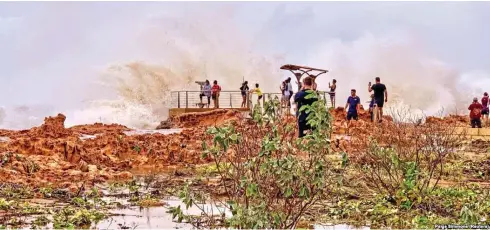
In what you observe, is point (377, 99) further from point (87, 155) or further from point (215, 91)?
point (215, 91)

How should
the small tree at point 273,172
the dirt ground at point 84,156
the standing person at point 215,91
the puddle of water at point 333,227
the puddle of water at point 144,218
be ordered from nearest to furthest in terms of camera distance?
the small tree at point 273,172 → the puddle of water at point 333,227 → the puddle of water at point 144,218 → the dirt ground at point 84,156 → the standing person at point 215,91

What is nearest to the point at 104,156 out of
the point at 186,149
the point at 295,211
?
the point at 186,149

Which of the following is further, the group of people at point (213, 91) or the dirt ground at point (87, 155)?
the group of people at point (213, 91)

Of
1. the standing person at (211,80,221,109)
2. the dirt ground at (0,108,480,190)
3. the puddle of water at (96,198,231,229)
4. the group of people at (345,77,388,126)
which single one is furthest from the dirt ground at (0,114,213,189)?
the standing person at (211,80,221,109)

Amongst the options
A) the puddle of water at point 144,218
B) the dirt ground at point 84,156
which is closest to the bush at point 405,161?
the puddle of water at point 144,218

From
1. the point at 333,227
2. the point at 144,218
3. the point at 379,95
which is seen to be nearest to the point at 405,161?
the point at 333,227

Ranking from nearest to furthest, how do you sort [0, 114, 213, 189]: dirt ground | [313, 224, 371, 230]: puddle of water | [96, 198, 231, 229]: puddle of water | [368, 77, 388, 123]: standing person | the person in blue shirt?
[313, 224, 371, 230]: puddle of water < [96, 198, 231, 229]: puddle of water < [0, 114, 213, 189]: dirt ground < [368, 77, 388, 123]: standing person < the person in blue shirt

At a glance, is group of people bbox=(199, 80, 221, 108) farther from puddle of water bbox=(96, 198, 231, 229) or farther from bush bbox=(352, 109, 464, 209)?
puddle of water bbox=(96, 198, 231, 229)

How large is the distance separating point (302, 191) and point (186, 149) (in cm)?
1212

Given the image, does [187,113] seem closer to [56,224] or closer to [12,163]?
[12,163]

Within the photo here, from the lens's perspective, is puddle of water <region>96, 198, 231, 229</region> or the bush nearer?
puddle of water <region>96, 198, 231, 229</region>

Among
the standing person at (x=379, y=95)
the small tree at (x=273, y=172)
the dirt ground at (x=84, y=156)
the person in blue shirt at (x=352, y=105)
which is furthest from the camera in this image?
the person in blue shirt at (x=352, y=105)

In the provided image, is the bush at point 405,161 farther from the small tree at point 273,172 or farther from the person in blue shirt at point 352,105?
the person in blue shirt at point 352,105

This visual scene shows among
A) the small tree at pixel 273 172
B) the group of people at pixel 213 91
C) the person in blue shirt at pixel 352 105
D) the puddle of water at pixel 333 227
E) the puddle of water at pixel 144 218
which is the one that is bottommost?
the puddle of water at pixel 333 227
